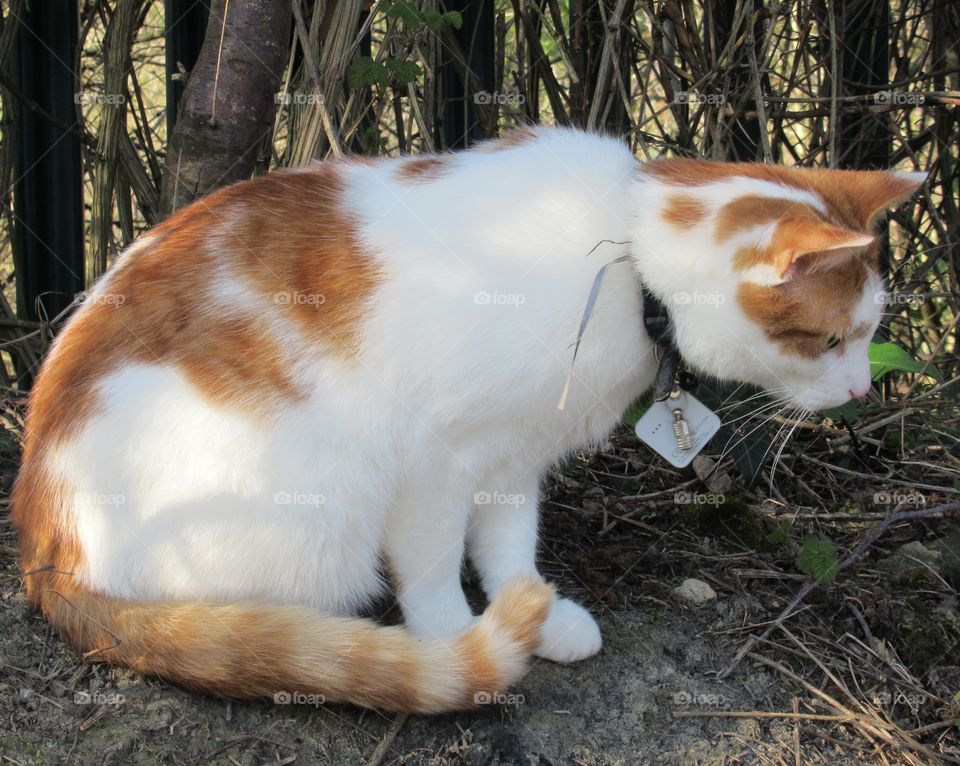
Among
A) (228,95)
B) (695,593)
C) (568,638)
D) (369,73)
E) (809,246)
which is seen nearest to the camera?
(809,246)

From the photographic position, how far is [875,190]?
7.19 ft

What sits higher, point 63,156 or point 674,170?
point 674,170

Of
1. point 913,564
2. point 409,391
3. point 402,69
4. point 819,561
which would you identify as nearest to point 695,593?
point 819,561

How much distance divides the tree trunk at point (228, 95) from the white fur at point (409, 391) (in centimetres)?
92

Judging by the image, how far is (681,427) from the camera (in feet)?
7.75

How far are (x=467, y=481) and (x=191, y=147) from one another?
1493mm

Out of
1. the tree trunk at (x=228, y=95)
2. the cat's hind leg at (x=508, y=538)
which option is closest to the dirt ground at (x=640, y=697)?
the cat's hind leg at (x=508, y=538)

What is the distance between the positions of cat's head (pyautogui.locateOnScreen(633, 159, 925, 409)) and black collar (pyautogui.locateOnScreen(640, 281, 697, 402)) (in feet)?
0.08

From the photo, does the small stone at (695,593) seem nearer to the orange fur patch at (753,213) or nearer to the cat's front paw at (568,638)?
the cat's front paw at (568,638)

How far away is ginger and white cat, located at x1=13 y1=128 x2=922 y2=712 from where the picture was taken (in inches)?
78.6

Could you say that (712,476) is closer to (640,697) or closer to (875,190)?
(640,697)

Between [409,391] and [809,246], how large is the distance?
2.76 feet

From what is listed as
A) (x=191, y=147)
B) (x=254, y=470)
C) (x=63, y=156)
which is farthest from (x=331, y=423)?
(x=63, y=156)

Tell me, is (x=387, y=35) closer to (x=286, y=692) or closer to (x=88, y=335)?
(x=88, y=335)
